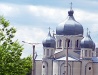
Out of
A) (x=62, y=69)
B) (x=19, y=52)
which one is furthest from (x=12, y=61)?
(x=62, y=69)

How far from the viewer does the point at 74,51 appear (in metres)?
84.4

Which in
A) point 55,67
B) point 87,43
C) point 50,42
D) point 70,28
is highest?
point 70,28

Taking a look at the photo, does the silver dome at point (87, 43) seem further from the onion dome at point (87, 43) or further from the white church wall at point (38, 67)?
the white church wall at point (38, 67)

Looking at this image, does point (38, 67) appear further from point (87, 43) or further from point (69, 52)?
point (87, 43)

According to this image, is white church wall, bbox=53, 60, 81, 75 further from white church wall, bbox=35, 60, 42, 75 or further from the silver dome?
white church wall, bbox=35, 60, 42, 75

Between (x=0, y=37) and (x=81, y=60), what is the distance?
41.3 metres

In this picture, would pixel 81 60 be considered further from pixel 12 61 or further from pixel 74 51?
pixel 12 61

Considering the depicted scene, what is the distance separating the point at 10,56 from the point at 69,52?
4311 cm

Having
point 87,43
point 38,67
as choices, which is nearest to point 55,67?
point 87,43

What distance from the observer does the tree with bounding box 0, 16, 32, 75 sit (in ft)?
133

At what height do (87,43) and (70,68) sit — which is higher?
(87,43)

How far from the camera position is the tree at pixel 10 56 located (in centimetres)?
4062

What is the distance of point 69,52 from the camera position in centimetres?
8369

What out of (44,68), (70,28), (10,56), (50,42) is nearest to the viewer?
(10,56)
